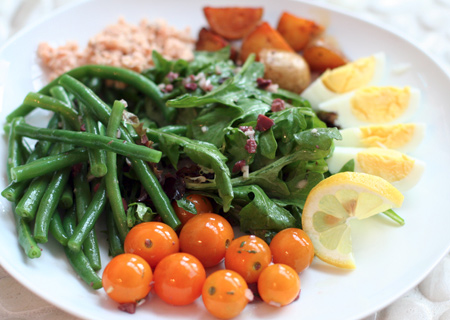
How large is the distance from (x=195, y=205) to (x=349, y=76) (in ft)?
A: 4.81

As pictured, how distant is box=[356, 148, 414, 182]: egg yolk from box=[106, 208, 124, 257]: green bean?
1232 millimetres

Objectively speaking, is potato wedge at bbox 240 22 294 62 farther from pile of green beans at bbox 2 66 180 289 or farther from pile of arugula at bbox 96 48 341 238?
pile of green beans at bbox 2 66 180 289

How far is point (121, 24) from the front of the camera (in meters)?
3.10

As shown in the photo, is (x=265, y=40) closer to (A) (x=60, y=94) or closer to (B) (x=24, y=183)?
(A) (x=60, y=94)

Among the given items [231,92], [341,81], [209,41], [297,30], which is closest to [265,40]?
[297,30]

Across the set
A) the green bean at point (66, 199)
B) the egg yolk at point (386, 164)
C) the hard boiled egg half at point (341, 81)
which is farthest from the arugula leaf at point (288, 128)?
the green bean at point (66, 199)

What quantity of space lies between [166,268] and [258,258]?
14.2 inches

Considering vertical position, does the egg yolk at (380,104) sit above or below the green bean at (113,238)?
above

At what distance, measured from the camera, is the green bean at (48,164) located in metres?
2.01

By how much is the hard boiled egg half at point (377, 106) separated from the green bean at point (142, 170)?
123 centimetres

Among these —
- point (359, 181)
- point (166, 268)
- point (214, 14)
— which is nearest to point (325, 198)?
point (359, 181)

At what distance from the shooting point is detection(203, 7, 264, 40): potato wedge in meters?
3.27

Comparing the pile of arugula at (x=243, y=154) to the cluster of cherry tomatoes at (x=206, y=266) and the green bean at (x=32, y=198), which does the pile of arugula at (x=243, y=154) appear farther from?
the green bean at (x=32, y=198)

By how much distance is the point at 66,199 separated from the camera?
2.10 metres
